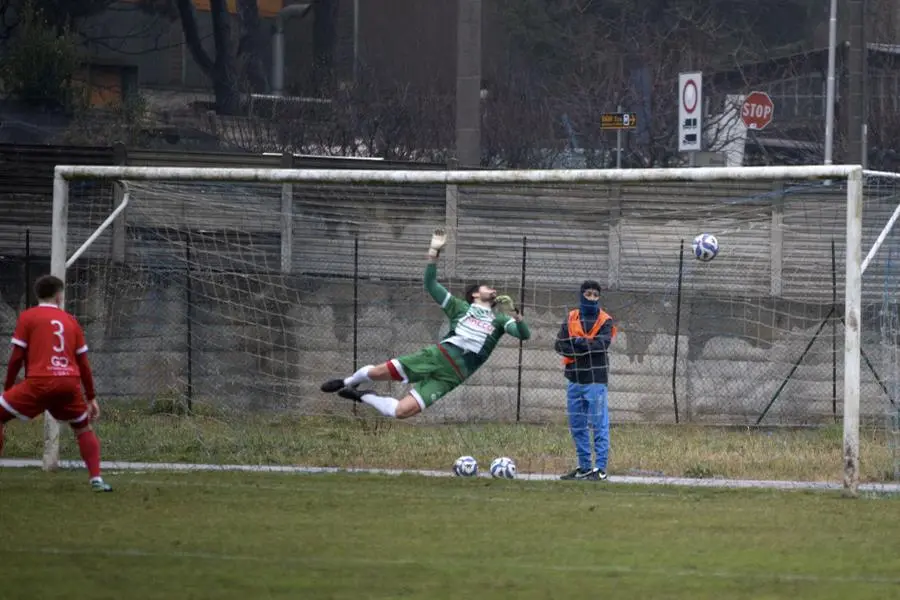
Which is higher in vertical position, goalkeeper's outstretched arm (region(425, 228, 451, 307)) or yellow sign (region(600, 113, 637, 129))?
yellow sign (region(600, 113, 637, 129))

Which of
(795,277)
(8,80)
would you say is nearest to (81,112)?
(8,80)

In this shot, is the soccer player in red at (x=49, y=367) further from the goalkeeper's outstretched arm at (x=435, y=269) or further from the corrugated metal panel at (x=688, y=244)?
the corrugated metal panel at (x=688, y=244)

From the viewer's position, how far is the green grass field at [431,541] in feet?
27.8

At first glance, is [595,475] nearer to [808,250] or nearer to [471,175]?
[471,175]

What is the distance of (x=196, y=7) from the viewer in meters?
40.6

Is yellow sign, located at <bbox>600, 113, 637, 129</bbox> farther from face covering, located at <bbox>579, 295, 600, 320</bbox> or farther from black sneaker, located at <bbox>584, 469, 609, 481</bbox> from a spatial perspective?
black sneaker, located at <bbox>584, 469, 609, 481</bbox>

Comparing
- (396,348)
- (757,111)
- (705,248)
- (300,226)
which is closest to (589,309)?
(705,248)

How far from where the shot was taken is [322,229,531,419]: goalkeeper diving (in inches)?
551

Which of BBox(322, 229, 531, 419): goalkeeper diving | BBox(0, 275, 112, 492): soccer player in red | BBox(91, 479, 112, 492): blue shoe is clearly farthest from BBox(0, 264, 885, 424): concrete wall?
BBox(0, 275, 112, 492): soccer player in red

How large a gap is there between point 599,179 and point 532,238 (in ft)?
13.2

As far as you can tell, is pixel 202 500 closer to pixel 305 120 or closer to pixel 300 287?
pixel 300 287

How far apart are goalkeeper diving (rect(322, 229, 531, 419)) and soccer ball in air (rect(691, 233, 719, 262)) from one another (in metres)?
3.29

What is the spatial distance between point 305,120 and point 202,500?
2135 centimetres

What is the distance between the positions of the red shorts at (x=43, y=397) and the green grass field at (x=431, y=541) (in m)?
0.70
